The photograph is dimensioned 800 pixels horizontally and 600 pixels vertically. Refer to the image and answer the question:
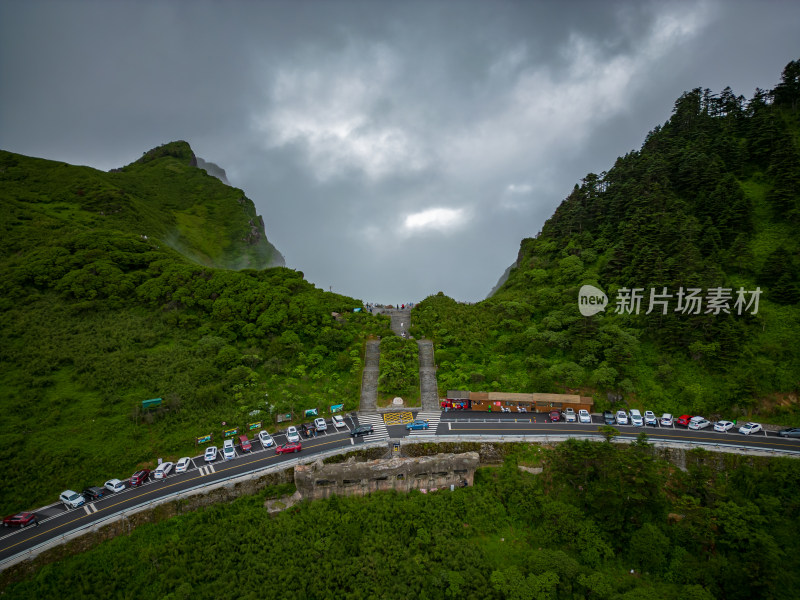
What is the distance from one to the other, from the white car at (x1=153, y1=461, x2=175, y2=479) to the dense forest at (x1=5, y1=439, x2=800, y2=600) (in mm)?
4148

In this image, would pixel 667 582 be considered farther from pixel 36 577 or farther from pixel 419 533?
pixel 36 577

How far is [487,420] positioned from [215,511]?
994 inches

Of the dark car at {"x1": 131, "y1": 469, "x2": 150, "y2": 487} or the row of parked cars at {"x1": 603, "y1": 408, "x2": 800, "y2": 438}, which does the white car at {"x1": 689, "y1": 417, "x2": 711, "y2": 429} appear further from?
the dark car at {"x1": 131, "y1": 469, "x2": 150, "y2": 487}

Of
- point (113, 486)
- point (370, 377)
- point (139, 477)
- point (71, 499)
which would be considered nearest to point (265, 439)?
point (139, 477)

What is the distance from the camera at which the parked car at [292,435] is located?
115ft

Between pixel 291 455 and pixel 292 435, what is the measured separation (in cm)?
207

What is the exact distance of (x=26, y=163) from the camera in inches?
3209

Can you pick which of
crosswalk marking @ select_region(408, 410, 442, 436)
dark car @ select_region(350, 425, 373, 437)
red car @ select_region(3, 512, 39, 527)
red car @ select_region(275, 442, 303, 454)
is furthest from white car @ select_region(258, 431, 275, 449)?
red car @ select_region(3, 512, 39, 527)

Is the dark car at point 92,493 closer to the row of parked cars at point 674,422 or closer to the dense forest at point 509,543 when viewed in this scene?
the dense forest at point 509,543

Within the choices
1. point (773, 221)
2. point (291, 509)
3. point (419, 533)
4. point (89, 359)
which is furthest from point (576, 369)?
point (89, 359)

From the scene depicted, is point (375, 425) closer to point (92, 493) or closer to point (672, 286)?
point (92, 493)

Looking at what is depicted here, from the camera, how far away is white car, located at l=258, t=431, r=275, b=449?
35062 mm

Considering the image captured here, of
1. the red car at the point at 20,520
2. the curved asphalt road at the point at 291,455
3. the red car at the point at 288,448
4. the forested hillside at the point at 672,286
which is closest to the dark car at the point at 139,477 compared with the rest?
the curved asphalt road at the point at 291,455

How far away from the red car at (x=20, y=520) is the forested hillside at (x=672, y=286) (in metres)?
35.1
